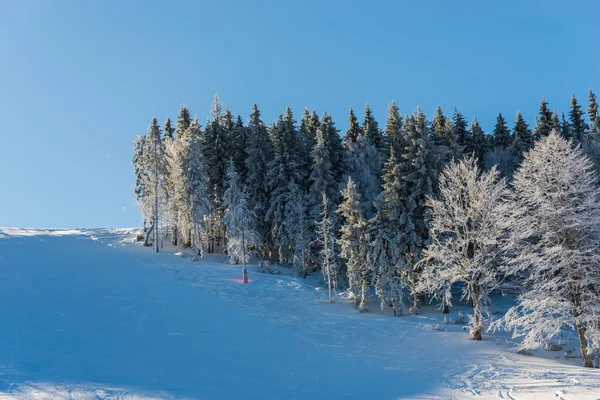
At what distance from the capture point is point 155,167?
46.8 metres

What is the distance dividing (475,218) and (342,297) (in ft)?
46.2

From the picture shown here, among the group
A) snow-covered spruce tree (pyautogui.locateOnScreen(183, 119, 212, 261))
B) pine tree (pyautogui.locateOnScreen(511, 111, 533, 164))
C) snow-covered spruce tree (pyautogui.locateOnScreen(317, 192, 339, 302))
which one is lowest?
snow-covered spruce tree (pyautogui.locateOnScreen(317, 192, 339, 302))

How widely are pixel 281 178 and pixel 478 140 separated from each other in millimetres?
31379

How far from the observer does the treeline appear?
109 feet

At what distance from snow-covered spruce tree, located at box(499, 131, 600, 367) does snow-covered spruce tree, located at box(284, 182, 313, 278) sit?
22.8 m

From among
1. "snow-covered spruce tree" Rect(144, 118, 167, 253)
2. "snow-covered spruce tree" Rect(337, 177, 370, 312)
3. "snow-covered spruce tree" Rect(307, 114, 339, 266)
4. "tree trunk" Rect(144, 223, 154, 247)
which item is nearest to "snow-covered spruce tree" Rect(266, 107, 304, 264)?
"snow-covered spruce tree" Rect(307, 114, 339, 266)

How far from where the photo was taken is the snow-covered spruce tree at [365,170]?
42.7 metres

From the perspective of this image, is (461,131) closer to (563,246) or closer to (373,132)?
(373,132)

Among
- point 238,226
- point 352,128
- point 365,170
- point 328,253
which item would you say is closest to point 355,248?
point 328,253

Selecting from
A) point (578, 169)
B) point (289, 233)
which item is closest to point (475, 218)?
point (578, 169)

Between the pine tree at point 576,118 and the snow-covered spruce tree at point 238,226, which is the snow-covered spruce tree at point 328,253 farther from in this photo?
the pine tree at point 576,118

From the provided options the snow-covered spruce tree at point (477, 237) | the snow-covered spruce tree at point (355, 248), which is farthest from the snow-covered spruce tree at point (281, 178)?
the snow-covered spruce tree at point (477, 237)

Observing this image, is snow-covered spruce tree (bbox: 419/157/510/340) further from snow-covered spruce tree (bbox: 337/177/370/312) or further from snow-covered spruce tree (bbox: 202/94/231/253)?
snow-covered spruce tree (bbox: 202/94/231/253)

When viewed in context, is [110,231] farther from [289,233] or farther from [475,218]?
[475,218]
